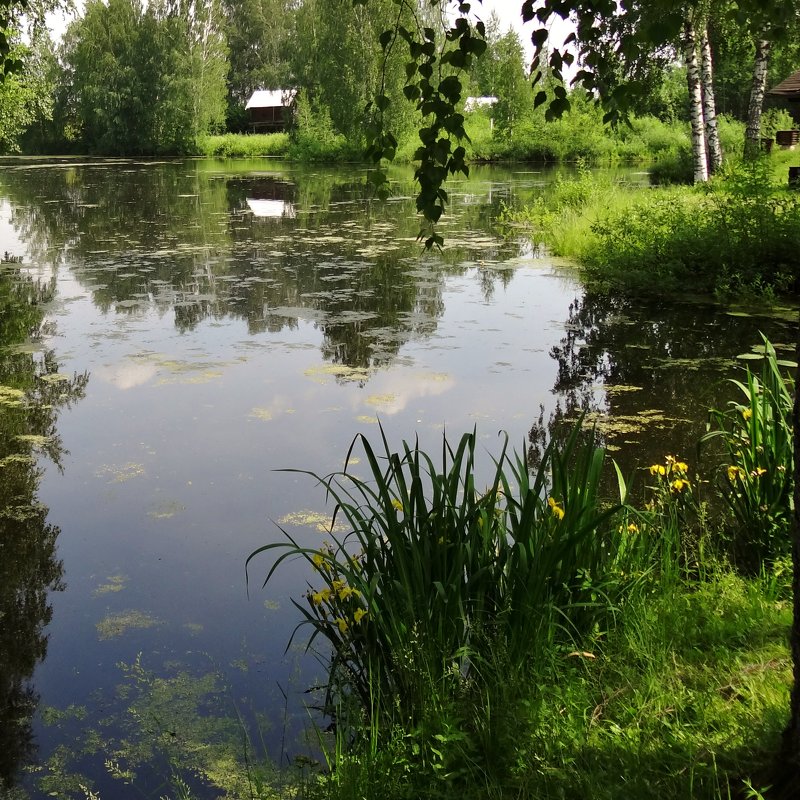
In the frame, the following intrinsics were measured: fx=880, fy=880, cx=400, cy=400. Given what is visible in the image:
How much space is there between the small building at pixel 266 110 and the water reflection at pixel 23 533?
55.3 metres

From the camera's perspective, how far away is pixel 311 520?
14.6 ft

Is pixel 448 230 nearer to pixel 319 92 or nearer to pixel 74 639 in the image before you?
pixel 74 639

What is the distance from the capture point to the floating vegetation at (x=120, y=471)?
5078mm

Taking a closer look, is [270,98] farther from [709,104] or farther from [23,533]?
[23,533]

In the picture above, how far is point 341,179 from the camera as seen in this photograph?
1193 inches

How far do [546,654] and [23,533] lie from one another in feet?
9.39

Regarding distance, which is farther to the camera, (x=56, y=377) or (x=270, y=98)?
(x=270, y=98)

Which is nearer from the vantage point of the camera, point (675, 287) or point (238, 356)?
point (238, 356)

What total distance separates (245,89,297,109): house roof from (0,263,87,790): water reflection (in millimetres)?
54216

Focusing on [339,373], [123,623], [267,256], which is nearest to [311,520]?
[123,623]


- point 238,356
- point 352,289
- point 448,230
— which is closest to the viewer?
point 238,356

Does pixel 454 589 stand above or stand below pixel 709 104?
below

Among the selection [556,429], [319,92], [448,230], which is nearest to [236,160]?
[319,92]

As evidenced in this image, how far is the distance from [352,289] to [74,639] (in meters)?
7.54
